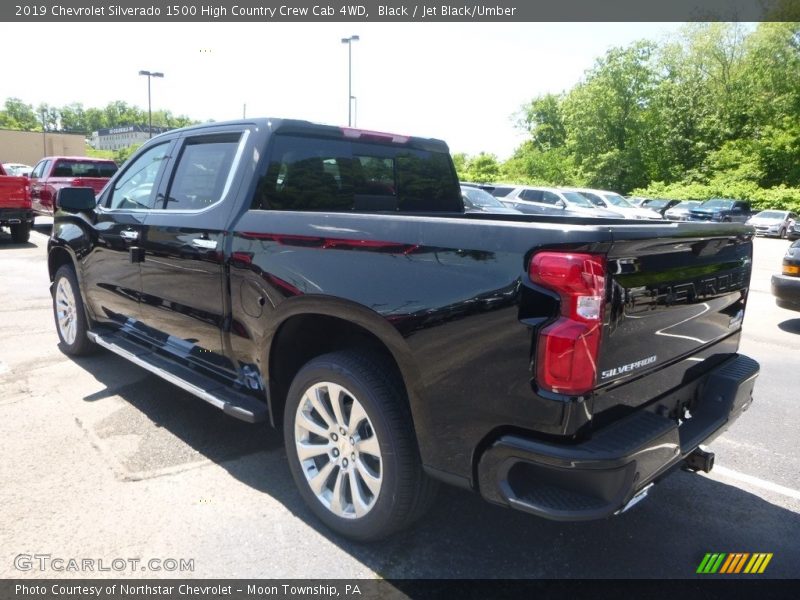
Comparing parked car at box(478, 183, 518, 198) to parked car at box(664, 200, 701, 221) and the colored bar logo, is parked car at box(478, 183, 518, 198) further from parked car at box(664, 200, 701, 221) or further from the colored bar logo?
the colored bar logo

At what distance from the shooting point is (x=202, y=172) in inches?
144

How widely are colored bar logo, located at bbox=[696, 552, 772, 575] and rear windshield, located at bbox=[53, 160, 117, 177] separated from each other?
1686 centimetres

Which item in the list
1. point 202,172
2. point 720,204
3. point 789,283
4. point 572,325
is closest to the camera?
point 572,325

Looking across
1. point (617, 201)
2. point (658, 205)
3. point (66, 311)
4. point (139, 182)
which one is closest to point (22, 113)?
point (658, 205)

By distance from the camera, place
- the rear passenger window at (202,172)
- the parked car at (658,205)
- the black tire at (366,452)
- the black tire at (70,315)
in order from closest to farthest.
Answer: the black tire at (366,452), the rear passenger window at (202,172), the black tire at (70,315), the parked car at (658,205)

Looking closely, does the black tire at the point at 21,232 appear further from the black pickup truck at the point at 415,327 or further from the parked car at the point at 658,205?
the parked car at the point at 658,205

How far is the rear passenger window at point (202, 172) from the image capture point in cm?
346

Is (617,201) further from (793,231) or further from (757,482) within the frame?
(757,482)

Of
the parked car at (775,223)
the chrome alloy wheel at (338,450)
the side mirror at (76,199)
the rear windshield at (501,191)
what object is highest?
the rear windshield at (501,191)

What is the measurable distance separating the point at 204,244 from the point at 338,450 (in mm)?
1395

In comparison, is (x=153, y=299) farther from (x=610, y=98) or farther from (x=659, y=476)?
(x=610, y=98)

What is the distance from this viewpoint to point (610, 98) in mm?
45281

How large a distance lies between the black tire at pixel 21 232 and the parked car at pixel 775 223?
27.1 m

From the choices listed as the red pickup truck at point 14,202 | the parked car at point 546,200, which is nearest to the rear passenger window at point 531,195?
the parked car at point 546,200
